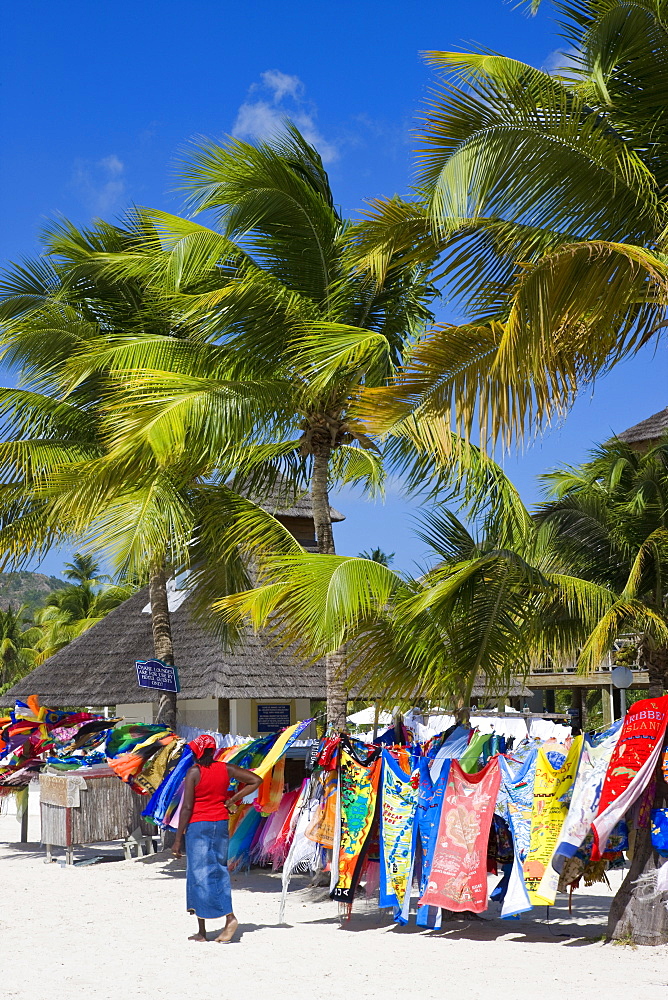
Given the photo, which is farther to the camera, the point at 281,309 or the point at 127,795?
the point at 127,795

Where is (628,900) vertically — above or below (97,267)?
below

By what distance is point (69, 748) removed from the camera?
1378cm

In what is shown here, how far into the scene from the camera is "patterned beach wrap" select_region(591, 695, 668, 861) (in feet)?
23.3

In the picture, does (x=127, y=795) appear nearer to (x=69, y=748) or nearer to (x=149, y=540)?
(x=69, y=748)

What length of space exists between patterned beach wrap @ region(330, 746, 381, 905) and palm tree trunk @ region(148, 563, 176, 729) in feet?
18.4

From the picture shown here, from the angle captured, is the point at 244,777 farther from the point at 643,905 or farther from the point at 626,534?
the point at 626,534

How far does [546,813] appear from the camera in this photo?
25.0 feet

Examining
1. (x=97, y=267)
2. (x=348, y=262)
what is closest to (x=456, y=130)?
(x=348, y=262)

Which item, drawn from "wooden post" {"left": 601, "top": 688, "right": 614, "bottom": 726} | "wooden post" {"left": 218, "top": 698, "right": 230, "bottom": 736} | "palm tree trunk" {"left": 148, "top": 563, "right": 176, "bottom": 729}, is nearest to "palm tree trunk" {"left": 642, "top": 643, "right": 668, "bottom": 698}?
"wooden post" {"left": 218, "top": 698, "right": 230, "bottom": 736}

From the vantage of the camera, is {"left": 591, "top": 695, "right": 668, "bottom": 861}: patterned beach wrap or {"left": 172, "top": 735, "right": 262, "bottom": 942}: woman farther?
{"left": 172, "top": 735, "right": 262, "bottom": 942}: woman

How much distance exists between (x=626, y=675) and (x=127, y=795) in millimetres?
9662

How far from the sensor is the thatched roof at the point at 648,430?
2884 cm

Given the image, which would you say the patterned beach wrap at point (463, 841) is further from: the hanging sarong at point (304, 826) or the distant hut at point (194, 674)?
the distant hut at point (194, 674)

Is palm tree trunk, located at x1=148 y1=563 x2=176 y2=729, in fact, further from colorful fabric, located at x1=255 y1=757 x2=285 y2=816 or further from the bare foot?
the bare foot
